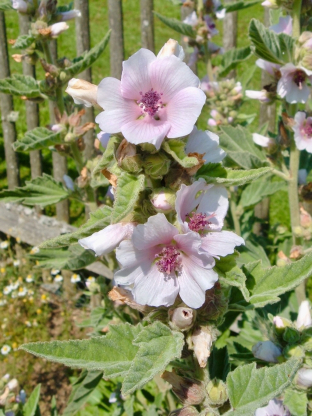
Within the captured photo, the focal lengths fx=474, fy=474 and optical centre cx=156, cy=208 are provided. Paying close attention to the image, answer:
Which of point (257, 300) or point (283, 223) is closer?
point (257, 300)

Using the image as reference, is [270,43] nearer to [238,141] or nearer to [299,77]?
[299,77]

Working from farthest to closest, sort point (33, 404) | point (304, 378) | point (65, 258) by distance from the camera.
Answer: point (65, 258), point (33, 404), point (304, 378)

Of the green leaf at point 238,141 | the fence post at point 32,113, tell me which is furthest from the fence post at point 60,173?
the green leaf at point 238,141

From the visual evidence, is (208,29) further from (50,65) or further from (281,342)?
(281,342)

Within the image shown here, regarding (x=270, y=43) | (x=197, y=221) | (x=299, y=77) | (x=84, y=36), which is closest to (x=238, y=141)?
(x=299, y=77)

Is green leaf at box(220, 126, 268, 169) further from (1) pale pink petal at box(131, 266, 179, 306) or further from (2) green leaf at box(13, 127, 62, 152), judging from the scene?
(1) pale pink petal at box(131, 266, 179, 306)

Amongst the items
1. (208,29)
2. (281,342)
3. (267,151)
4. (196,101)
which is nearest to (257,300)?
(281,342)

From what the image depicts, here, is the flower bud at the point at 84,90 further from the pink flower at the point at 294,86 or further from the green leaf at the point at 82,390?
the green leaf at the point at 82,390
